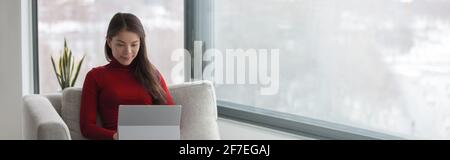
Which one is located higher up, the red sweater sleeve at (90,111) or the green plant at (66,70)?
the green plant at (66,70)

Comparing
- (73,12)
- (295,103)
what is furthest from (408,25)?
(73,12)

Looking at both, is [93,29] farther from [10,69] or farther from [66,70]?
[10,69]

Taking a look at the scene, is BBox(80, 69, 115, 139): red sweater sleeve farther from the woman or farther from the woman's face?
the woman's face

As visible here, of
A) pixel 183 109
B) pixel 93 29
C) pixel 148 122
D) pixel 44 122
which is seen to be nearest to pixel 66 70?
pixel 93 29

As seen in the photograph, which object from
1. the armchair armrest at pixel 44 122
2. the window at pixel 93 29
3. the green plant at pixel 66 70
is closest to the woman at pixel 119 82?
the armchair armrest at pixel 44 122

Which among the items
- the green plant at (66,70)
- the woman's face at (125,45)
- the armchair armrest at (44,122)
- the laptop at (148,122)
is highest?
the woman's face at (125,45)

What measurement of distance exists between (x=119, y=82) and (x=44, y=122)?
0.39 m

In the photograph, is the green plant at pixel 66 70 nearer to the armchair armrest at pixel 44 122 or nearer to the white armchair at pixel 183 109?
the white armchair at pixel 183 109

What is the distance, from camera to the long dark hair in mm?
2018

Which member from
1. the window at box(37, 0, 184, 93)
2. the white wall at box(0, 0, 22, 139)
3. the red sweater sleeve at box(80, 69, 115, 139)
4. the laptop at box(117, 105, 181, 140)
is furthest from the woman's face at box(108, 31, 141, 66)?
the white wall at box(0, 0, 22, 139)

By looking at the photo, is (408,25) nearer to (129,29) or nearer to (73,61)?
(129,29)

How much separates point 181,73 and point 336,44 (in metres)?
1.14

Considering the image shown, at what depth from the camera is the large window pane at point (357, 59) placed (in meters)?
1.86
